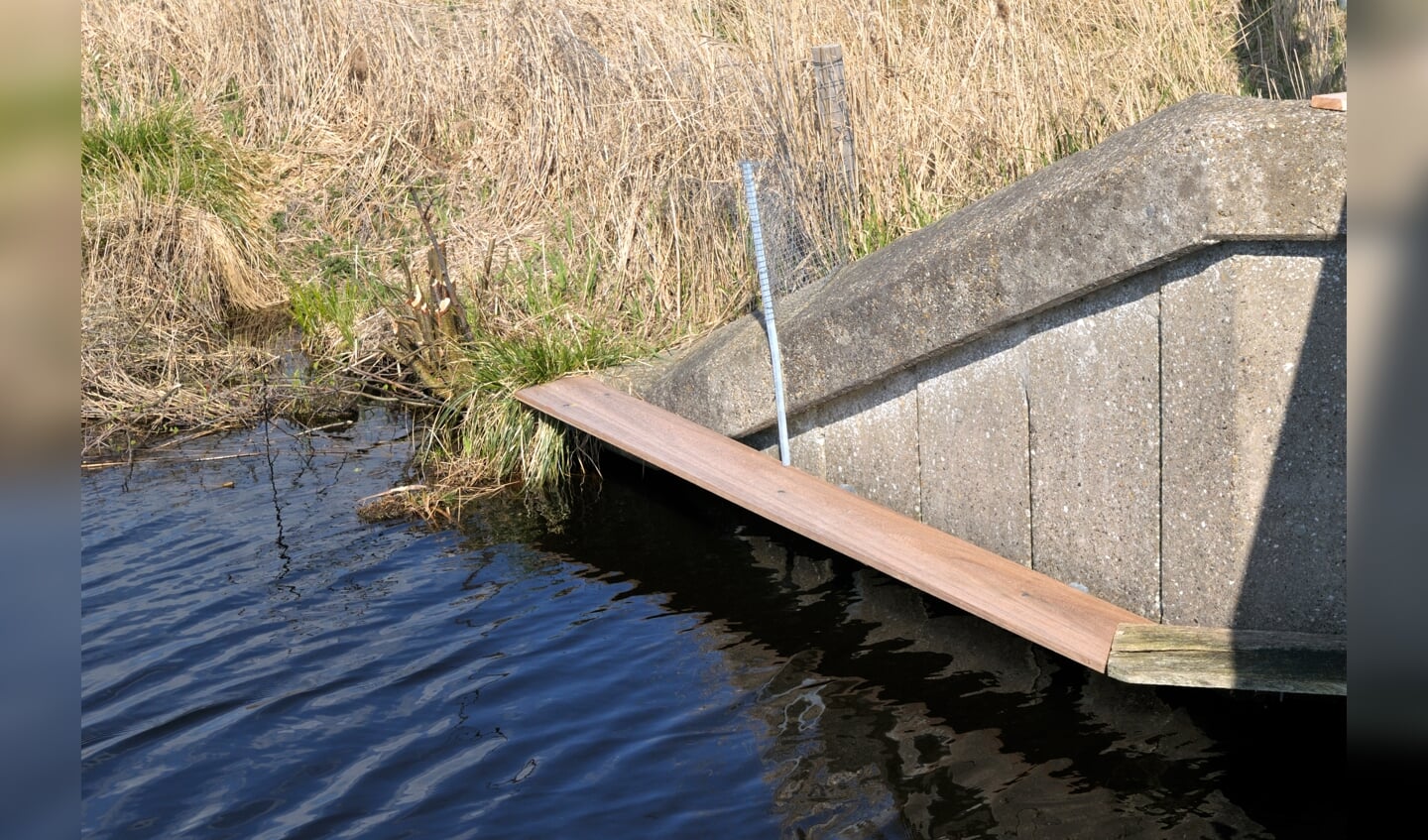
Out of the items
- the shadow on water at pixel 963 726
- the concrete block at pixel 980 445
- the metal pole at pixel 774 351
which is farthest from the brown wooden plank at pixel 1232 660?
the metal pole at pixel 774 351

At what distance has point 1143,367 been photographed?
13.2 feet

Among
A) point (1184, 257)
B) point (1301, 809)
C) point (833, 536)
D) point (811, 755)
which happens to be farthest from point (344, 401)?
point (1301, 809)

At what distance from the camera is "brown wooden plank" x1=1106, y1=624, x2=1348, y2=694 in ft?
12.0

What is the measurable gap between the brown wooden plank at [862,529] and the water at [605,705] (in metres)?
0.29

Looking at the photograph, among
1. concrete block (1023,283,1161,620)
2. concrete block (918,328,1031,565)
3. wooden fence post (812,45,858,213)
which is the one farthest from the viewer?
wooden fence post (812,45,858,213)

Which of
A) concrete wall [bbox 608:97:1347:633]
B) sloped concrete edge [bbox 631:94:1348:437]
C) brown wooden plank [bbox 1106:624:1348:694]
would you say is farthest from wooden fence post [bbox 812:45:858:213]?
brown wooden plank [bbox 1106:624:1348:694]

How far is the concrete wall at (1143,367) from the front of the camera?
362cm

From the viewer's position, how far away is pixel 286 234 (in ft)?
33.8

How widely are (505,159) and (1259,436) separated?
6769 millimetres

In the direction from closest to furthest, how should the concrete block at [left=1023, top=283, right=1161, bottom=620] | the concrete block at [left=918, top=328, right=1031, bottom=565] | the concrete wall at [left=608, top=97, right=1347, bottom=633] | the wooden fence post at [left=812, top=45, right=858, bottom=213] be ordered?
the concrete wall at [left=608, top=97, right=1347, bottom=633]
the concrete block at [left=1023, top=283, right=1161, bottom=620]
the concrete block at [left=918, top=328, right=1031, bottom=565]
the wooden fence post at [left=812, top=45, right=858, bottom=213]

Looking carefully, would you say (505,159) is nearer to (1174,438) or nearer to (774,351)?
(774,351)
